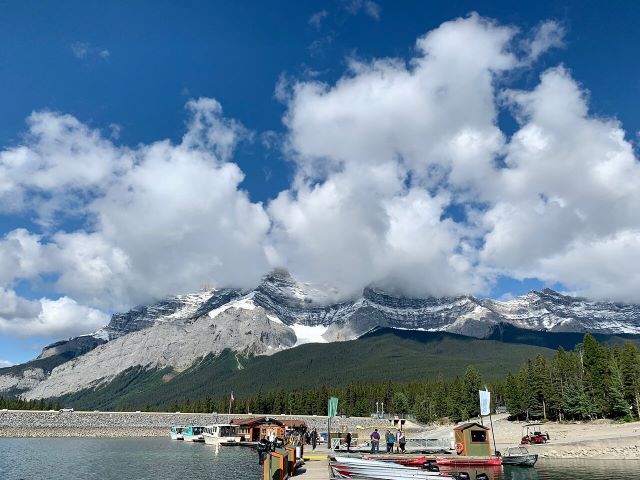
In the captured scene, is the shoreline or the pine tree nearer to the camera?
the shoreline

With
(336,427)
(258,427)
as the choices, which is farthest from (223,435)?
(336,427)

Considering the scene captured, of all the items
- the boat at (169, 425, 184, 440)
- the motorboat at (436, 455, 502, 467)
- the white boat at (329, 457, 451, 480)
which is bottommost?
the boat at (169, 425, 184, 440)

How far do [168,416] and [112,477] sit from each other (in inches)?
4521

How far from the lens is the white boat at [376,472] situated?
113 feet

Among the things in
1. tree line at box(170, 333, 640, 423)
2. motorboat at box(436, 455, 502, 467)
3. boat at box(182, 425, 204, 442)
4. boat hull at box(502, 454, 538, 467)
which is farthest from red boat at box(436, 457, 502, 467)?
boat at box(182, 425, 204, 442)

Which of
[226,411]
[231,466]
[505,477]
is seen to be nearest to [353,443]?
[231,466]

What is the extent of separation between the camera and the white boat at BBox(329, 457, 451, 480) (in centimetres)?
3441

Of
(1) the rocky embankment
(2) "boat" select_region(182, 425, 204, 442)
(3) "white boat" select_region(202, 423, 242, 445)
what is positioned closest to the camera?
(3) "white boat" select_region(202, 423, 242, 445)

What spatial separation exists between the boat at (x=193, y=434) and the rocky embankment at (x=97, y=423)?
2869 cm

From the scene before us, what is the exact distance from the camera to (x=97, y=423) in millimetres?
141875

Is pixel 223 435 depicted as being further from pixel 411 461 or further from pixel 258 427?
pixel 411 461

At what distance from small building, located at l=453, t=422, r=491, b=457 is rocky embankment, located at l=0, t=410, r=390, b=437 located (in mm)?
90738

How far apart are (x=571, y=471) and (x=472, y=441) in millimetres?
12417

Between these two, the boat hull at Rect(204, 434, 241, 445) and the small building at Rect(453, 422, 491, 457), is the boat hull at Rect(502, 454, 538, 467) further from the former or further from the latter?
the boat hull at Rect(204, 434, 241, 445)
